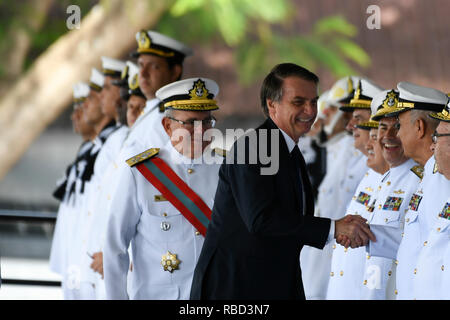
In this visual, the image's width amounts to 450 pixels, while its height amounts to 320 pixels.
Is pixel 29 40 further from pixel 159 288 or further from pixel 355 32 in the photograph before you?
pixel 159 288

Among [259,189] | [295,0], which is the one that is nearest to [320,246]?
[259,189]

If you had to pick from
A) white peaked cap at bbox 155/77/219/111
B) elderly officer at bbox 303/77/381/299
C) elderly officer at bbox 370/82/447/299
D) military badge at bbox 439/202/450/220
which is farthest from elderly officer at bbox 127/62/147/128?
military badge at bbox 439/202/450/220

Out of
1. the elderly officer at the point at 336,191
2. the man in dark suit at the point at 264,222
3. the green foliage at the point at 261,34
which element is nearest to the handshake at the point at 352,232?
the man in dark suit at the point at 264,222

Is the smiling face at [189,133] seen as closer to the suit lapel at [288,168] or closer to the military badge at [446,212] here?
the suit lapel at [288,168]

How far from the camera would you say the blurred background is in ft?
35.3

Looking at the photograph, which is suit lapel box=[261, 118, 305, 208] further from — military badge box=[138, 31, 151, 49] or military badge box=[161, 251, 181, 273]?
military badge box=[138, 31, 151, 49]

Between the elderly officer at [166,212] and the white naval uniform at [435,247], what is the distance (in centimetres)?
91

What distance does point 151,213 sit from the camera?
11.5 feet

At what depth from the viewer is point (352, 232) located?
313 centimetres

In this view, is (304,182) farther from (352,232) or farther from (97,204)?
(97,204)

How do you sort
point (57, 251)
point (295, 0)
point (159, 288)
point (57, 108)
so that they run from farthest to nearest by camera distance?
1. point (57, 108)
2. point (295, 0)
3. point (57, 251)
4. point (159, 288)

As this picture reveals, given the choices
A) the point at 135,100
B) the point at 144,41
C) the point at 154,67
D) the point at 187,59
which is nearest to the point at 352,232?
the point at 154,67

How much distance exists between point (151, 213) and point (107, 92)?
8.76 feet

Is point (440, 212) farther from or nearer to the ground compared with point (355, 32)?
nearer to the ground
